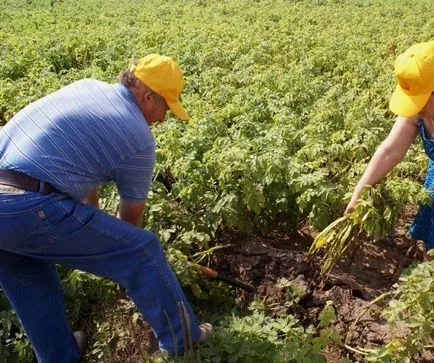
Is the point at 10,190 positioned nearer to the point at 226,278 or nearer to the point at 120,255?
the point at 120,255

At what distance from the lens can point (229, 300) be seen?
11.3 feet

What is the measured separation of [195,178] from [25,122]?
5.50 feet

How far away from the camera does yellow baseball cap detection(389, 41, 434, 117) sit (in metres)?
2.68

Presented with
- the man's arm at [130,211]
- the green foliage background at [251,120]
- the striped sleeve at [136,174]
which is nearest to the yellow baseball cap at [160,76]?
the striped sleeve at [136,174]

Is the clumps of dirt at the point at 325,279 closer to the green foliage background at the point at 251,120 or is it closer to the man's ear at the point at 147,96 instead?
the green foliage background at the point at 251,120

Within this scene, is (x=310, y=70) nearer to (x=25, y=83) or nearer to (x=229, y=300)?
(x=25, y=83)

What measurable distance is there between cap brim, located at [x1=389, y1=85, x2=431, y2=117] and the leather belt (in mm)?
1863

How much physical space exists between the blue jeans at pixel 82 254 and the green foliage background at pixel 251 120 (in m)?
0.48

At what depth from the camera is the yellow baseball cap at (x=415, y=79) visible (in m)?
2.68

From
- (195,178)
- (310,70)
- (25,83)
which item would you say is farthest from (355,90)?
(25,83)

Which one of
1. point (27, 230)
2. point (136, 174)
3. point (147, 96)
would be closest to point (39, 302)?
point (27, 230)

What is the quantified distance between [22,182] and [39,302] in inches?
31.7

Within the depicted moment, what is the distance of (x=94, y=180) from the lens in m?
2.59

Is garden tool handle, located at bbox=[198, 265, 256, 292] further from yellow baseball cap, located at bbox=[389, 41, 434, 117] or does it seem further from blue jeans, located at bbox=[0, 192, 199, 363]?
yellow baseball cap, located at bbox=[389, 41, 434, 117]
